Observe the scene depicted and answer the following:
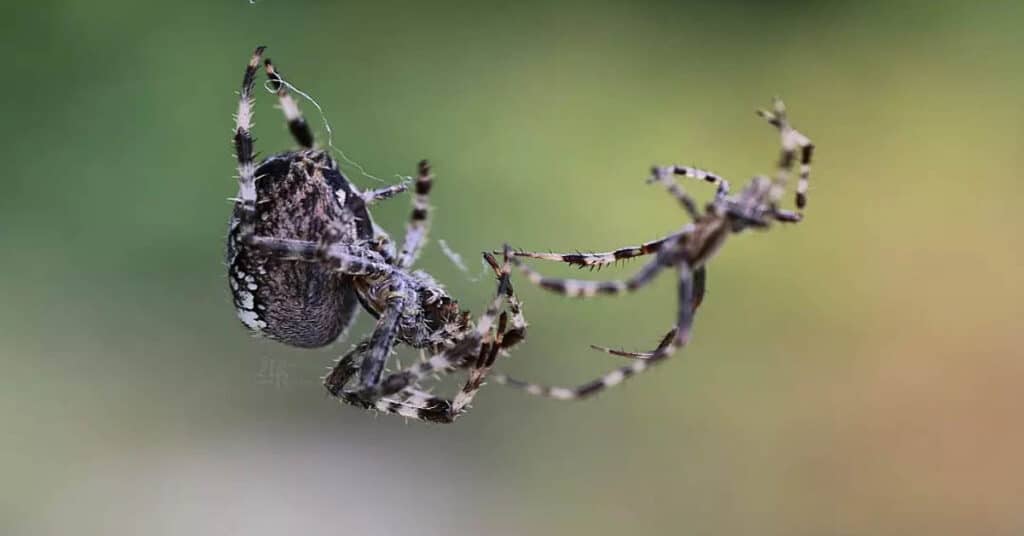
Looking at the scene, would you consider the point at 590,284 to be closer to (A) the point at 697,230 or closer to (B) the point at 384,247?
(A) the point at 697,230

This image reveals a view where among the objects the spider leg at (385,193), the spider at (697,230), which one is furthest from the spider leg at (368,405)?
the spider at (697,230)

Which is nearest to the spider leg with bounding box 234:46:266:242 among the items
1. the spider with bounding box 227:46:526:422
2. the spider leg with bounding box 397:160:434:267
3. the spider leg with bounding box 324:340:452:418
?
the spider with bounding box 227:46:526:422

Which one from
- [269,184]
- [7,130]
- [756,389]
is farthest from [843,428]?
[7,130]

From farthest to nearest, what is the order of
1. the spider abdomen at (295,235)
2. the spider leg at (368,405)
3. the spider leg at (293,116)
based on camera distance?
the spider leg at (368,405) < the spider abdomen at (295,235) < the spider leg at (293,116)

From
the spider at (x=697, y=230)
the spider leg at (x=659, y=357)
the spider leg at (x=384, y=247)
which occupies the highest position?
the spider leg at (x=384, y=247)

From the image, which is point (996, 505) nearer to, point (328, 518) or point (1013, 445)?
point (1013, 445)

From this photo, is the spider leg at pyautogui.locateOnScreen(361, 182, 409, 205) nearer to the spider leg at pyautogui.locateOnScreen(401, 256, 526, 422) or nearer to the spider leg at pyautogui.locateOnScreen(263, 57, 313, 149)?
the spider leg at pyautogui.locateOnScreen(263, 57, 313, 149)

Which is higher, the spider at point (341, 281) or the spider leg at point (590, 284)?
the spider at point (341, 281)

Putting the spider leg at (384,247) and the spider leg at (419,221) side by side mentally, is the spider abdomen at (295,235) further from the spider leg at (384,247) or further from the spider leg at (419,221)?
the spider leg at (419,221)
